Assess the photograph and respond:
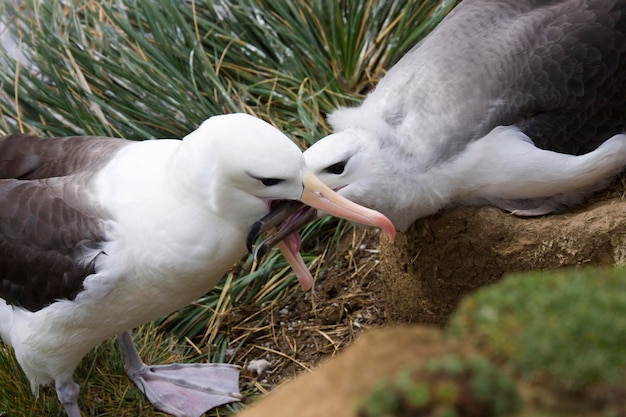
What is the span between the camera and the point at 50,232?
384 centimetres

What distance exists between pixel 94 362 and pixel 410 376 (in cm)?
318

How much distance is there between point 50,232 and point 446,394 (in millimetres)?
2590

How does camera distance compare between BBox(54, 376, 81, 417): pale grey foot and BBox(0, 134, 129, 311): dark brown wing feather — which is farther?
BBox(54, 376, 81, 417): pale grey foot

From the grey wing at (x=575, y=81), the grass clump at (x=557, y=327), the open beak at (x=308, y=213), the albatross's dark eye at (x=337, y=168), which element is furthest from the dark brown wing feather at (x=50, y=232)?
the grass clump at (x=557, y=327)

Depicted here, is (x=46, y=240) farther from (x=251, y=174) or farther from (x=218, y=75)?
(x=218, y=75)

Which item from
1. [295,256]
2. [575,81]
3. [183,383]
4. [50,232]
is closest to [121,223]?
[50,232]

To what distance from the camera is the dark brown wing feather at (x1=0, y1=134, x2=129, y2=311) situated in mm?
3762

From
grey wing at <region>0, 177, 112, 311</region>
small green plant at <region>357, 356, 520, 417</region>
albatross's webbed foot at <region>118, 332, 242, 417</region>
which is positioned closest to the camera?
small green plant at <region>357, 356, 520, 417</region>

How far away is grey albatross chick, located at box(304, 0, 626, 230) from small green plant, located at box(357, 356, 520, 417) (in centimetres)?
219

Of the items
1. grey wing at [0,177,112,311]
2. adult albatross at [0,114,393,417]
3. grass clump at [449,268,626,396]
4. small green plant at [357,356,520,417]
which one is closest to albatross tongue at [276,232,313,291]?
adult albatross at [0,114,393,417]

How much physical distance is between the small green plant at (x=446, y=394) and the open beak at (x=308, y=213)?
1788 millimetres

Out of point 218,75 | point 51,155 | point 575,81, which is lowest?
point 575,81

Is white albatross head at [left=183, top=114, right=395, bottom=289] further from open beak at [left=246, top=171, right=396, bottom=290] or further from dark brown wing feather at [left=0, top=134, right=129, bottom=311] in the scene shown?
dark brown wing feather at [left=0, top=134, right=129, bottom=311]

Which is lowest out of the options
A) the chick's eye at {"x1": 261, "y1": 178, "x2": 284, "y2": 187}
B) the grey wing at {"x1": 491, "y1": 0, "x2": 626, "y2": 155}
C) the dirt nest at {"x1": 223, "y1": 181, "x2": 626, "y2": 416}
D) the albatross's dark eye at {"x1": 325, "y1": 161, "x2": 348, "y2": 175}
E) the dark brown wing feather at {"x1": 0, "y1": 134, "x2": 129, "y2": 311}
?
the dirt nest at {"x1": 223, "y1": 181, "x2": 626, "y2": 416}
